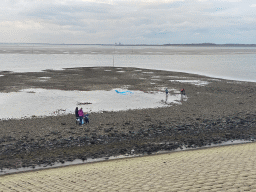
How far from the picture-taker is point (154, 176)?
966 cm

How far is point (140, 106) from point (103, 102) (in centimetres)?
437

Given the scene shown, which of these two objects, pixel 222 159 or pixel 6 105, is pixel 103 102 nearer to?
pixel 6 105

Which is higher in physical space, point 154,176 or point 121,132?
point 154,176

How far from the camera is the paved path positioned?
27.1 ft

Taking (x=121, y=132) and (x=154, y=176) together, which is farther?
(x=121, y=132)

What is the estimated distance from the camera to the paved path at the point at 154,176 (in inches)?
325

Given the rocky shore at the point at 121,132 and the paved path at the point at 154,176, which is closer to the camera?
the paved path at the point at 154,176

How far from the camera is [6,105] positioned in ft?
83.5

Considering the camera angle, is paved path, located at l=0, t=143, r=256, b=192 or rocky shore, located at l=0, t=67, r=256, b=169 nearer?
paved path, located at l=0, t=143, r=256, b=192

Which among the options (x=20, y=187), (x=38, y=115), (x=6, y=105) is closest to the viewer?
(x=20, y=187)

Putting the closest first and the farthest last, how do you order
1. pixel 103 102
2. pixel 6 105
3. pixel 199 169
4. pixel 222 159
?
pixel 199 169, pixel 222 159, pixel 6 105, pixel 103 102

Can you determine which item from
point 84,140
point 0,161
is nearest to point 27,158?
point 0,161

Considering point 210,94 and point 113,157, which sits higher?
point 210,94

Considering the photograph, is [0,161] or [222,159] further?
[0,161]
